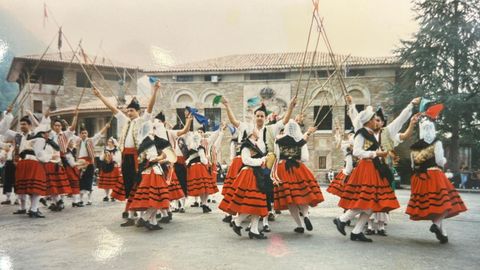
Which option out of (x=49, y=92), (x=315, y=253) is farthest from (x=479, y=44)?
(x=49, y=92)

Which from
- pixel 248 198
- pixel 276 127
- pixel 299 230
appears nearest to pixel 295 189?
pixel 299 230

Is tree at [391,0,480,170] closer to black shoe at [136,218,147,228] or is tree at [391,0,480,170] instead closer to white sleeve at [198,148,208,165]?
white sleeve at [198,148,208,165]

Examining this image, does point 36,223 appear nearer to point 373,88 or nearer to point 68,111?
point 373,88

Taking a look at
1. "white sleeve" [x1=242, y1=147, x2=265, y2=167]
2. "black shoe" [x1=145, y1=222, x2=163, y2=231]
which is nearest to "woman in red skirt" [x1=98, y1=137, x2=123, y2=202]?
"black shoe" [x1=145, y1=222, x2=163, y2=231]

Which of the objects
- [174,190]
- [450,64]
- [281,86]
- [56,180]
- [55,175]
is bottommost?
[174,190]

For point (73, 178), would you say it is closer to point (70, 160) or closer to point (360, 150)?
point (70, 160)

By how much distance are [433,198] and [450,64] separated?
1914 centimetres

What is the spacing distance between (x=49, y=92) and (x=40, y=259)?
30.9 m

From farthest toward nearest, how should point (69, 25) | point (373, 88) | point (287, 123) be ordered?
point (373, 88), point (69, 25), point (287, 123)

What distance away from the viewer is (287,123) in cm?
727

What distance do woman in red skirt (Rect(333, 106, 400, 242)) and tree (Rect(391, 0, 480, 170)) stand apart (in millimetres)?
18250

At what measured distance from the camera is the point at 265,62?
3034 centimetres

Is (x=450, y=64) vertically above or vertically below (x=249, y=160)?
above

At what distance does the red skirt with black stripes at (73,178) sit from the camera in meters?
11.3
